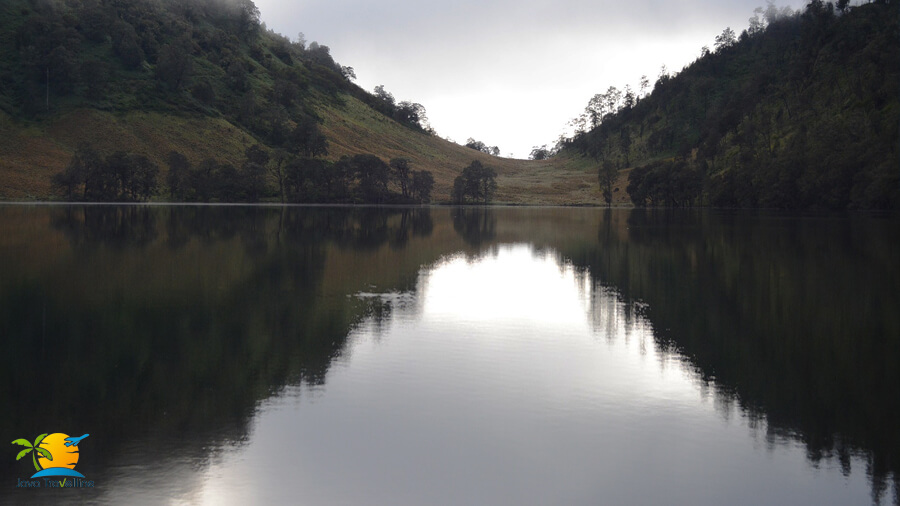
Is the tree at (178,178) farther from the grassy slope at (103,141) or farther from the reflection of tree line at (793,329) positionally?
the reflection of tree line at (793,329)

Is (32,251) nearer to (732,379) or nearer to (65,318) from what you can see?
(65,318)

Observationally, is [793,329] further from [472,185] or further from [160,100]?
[160,100]

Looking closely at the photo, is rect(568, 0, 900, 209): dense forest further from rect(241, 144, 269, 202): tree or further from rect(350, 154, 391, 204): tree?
rect(241, 144, 269, 202): tree

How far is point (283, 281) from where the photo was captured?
87.2 ft

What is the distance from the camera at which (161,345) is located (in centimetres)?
1600

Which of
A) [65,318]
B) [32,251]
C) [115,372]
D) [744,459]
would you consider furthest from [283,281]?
[744,459]

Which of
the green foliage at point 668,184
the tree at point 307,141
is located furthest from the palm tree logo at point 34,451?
the tree at point 307,141

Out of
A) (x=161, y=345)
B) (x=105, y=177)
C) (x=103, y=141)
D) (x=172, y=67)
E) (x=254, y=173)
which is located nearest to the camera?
(x=161, y=345)

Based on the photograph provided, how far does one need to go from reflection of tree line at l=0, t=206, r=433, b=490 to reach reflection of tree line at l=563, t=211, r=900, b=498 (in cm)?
868

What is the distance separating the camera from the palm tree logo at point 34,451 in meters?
9.66

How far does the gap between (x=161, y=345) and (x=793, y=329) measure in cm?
1616

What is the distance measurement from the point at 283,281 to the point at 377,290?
12.7 feet

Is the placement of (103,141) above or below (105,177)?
above

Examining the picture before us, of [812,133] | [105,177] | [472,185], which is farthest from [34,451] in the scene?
[472,185]
